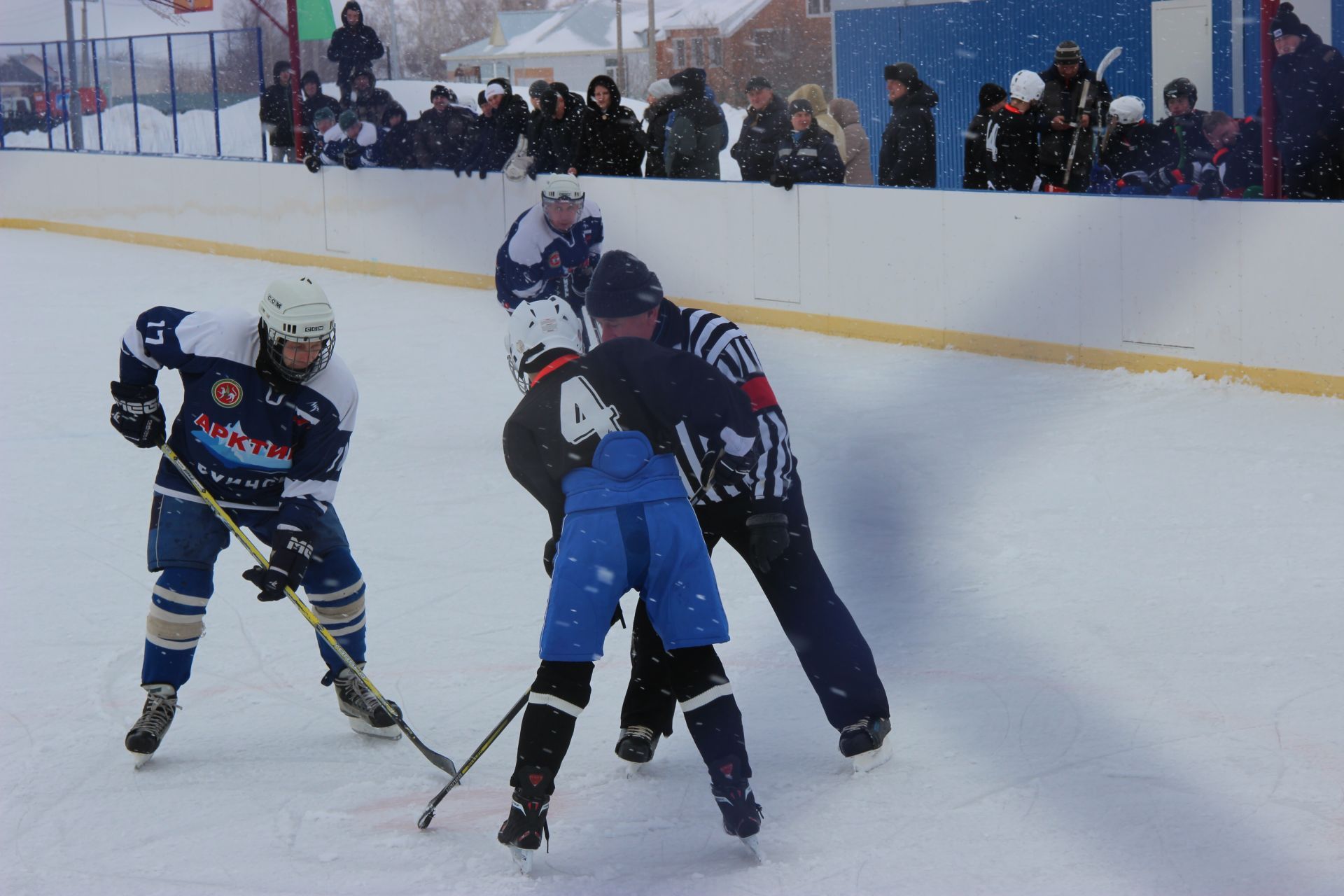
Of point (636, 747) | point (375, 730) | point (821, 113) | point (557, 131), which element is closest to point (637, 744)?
point (636, 747)

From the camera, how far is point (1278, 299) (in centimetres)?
690

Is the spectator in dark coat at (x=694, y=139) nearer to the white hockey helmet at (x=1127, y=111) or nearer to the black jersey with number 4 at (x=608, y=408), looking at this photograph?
the white hockey helmet at (x=1127, y=111)

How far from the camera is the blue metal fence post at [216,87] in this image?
581 inches

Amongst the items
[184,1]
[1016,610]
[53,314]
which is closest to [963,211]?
[1016,610]

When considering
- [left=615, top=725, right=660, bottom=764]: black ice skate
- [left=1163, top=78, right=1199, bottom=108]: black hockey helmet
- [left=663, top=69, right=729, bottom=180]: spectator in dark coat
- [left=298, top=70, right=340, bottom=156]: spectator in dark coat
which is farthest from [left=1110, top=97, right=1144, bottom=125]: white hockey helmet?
[left=298, top=70, right=340, bottom=156]: spectator in dark coat

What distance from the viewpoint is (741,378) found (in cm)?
329

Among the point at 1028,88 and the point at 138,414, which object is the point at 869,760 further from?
the point at 1028,88

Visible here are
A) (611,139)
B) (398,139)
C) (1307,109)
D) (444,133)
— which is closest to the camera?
(1307,109)

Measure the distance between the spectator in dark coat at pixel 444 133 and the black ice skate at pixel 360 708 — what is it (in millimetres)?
7973

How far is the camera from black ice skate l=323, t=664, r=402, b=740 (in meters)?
3.77

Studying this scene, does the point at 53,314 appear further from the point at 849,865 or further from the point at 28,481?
the point at 849,865

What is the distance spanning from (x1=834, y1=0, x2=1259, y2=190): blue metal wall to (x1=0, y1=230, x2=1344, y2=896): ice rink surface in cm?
564

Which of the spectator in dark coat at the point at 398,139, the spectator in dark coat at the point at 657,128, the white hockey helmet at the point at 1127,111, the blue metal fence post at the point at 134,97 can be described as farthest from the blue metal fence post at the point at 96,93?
the white hockey helmet at the point at 1127,111

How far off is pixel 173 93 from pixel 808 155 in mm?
8819
